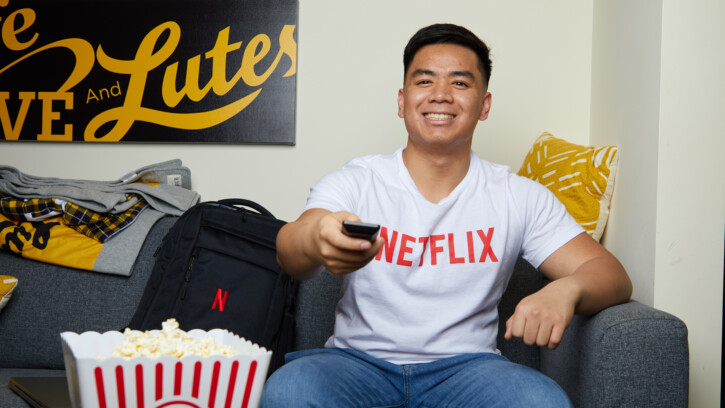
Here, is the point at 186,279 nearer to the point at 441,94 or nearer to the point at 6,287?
the point at 6,287

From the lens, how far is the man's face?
56.2 inches

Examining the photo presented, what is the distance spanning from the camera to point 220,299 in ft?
5.73

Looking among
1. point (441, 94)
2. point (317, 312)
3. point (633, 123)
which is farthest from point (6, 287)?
point (633, 123)

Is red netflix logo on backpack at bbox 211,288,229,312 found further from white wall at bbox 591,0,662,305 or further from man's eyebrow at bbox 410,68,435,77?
white wall at bbox 591,0,662,305

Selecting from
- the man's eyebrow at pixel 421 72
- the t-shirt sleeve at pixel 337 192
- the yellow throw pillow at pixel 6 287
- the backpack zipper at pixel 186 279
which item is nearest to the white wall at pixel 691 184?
the man's eyebrow at pixel 421 72

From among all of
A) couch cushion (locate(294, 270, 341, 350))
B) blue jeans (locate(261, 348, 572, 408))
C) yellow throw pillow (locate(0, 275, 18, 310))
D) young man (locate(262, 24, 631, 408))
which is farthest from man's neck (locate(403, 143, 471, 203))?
yellow throw pillow (locate(0, 275, 18, 310))

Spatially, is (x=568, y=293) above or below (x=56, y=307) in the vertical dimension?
above

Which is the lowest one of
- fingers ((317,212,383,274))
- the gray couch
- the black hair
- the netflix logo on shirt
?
the gray couch

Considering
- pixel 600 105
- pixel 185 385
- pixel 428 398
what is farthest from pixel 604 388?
pixel 600 105

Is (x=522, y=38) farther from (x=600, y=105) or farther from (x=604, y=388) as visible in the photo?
(x=604, y=388)

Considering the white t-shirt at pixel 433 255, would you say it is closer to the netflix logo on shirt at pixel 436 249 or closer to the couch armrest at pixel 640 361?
the netflix logo on shirt at pixel 436 249

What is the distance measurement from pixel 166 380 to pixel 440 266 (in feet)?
2.29

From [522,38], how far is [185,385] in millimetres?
1800

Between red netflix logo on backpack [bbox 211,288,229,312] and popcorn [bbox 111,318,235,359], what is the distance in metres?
0.97
